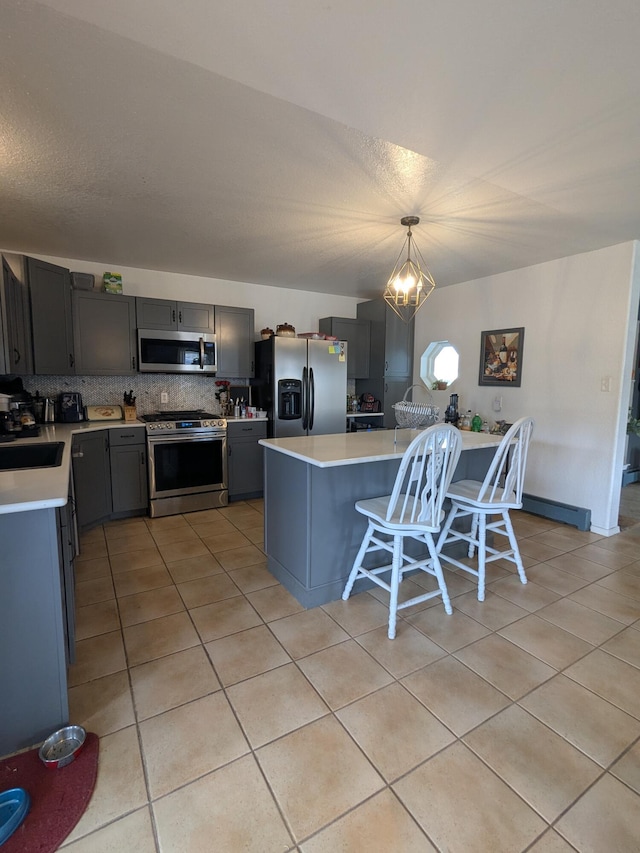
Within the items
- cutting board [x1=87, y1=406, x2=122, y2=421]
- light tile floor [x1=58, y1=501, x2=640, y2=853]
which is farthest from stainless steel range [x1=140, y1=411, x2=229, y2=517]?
light tile floor [x1=58, y1=501, x2=640, y2=853]

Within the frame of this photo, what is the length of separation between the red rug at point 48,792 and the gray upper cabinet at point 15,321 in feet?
7.40

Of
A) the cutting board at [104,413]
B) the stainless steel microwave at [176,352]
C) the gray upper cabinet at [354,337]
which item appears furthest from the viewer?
the gray upper cabinet at [354,337]

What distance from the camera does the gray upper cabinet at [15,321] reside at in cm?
264

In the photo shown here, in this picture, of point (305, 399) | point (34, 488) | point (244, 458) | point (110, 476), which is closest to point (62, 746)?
point (34, 488)

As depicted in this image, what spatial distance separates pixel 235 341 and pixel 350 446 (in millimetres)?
2414

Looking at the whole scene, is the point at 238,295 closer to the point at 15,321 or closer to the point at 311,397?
the point at 311,397

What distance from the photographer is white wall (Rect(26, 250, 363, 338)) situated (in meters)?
4.02

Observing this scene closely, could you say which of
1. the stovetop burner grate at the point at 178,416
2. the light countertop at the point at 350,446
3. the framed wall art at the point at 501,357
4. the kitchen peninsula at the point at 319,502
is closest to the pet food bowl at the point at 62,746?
the kitchen peninsula at the point at 319,502

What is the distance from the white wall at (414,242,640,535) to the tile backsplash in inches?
119

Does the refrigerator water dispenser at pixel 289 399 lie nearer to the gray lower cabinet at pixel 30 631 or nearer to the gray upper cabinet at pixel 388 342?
the gray upper cabinet at pixel 388 342

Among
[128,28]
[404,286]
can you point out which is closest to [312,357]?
[404,286]

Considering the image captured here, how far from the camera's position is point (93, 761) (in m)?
1.35

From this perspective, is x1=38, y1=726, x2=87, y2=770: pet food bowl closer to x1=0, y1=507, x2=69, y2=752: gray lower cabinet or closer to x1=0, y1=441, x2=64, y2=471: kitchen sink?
x1=0, y1=507, x2=69, y2=752: gray lower cabinet

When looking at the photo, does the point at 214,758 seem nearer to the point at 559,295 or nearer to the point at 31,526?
the point at 31,526
